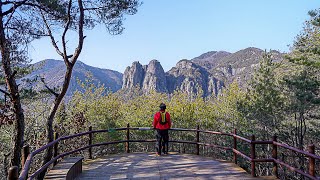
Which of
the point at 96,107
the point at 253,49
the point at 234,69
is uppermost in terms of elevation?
the point at 253,49

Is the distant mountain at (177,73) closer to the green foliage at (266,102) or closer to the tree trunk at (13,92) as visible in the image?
the green foliage at (266,102)

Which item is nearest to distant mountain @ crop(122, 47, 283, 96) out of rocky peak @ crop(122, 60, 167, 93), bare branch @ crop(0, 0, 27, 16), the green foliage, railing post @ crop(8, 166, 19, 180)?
rocky peak @ crop(122, 60, 167, 93)

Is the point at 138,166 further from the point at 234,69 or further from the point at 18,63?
the point at 234,69

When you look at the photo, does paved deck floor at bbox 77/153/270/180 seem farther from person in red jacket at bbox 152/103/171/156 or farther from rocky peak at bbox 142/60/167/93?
rocky peak at bbox 142/60/167/93

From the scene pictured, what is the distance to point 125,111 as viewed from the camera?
34562mm

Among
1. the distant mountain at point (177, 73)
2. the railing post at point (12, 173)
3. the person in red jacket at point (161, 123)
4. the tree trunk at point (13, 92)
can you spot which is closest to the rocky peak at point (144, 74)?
the distant mountain at point (177, 73)

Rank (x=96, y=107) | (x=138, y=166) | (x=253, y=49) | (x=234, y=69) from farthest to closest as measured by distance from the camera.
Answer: (x=253, y=49) < (x=234, y=69) < (x=96, y=107) < (x=138, y=166)

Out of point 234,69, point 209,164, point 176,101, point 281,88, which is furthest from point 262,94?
point 234,69

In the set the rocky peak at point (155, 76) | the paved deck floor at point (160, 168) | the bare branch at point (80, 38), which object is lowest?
the paved deck floor at point (160, 168)

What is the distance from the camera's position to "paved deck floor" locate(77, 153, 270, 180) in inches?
283

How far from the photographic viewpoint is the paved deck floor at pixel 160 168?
7.18m

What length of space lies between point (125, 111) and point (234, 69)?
367ft

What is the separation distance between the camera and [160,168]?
8.03 metres

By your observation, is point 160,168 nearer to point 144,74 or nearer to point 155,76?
point 155,76
